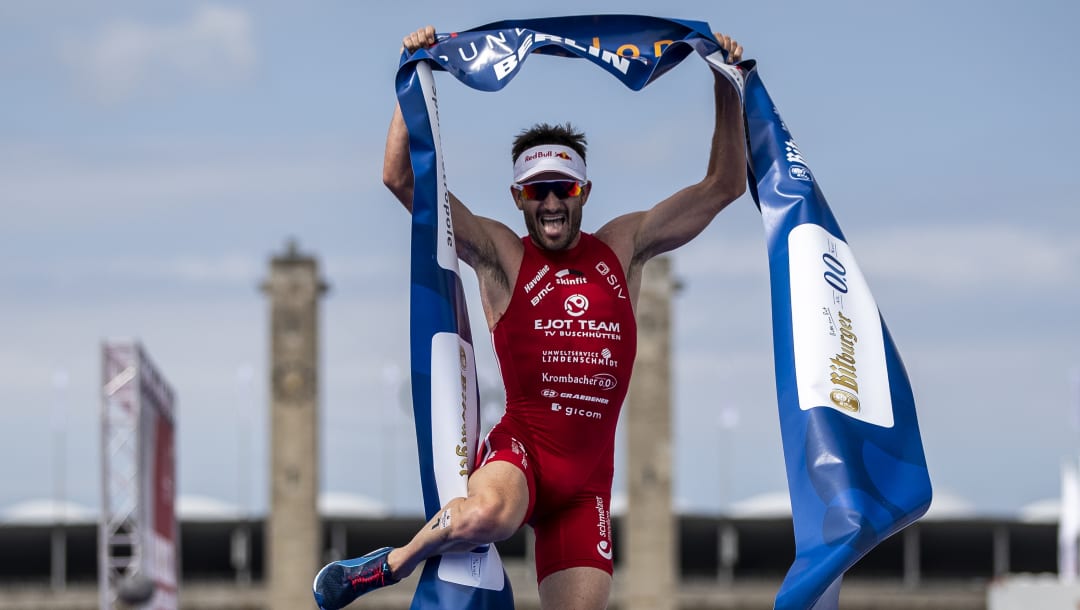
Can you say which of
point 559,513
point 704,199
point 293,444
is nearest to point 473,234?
point 704,199

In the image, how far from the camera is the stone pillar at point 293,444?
43781 mm

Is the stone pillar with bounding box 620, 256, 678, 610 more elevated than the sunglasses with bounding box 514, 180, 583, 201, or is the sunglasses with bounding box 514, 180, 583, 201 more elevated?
the sunglasses with bounding box 514, 180, 583, 201

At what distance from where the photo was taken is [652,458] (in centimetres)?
4372

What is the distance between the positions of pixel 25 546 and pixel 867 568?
2896 cm

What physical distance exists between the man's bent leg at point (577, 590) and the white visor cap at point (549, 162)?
1971mm

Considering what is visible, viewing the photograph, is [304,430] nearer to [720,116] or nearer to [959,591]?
[959,591]

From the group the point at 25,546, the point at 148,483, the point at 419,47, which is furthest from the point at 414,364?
the point at 25,546

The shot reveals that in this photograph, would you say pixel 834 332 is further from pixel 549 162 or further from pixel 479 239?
pixel 479 239

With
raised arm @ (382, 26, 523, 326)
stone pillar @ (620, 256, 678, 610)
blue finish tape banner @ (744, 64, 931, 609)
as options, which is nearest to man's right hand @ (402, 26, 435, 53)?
raised arm @ (382, 26, 523, 326)

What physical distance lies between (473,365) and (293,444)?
3656 cm

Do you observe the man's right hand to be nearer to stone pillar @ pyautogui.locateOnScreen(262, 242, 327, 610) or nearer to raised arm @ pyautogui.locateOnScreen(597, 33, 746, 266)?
raised arm @ pyautogui.locateOnScreen(597, 33, 746, 266)

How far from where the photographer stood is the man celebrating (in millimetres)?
7953

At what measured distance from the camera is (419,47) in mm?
8188

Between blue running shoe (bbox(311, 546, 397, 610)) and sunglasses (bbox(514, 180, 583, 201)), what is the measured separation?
187 centimetres
